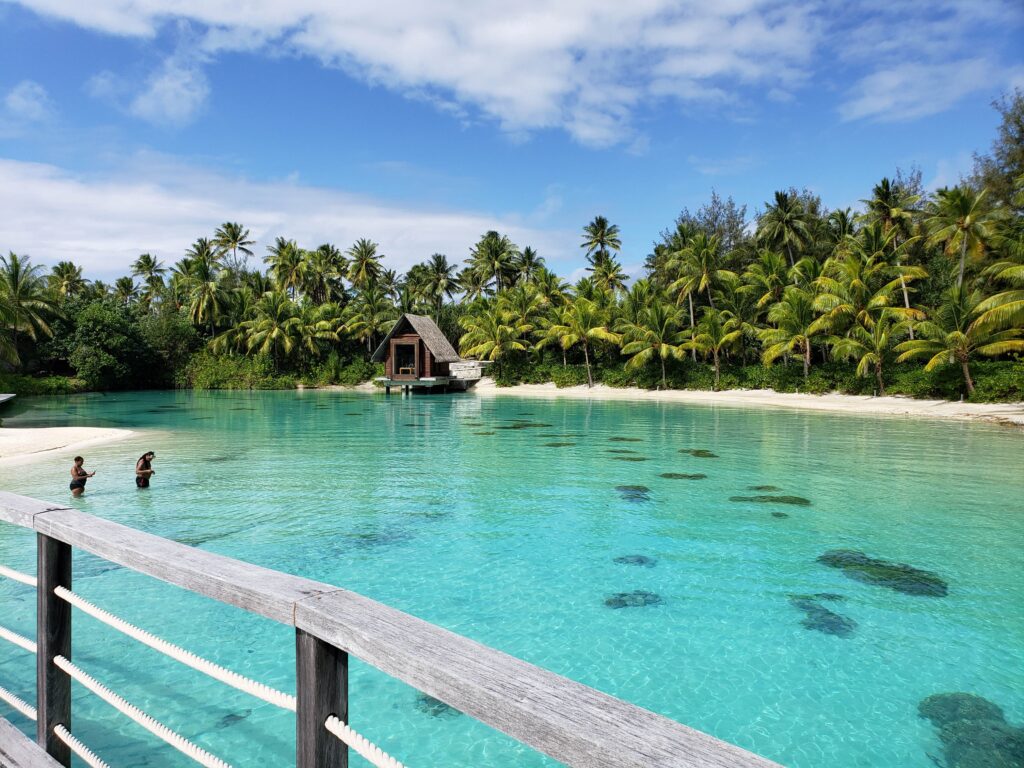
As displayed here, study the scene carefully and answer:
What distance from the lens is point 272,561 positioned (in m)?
8.39

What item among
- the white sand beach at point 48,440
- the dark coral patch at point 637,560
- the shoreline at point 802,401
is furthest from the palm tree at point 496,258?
the dark coral patch at point 637,560

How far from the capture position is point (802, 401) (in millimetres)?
34562

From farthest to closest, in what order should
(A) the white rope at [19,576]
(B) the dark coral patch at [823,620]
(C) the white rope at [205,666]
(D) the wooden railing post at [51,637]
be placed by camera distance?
1. (B) the dark coral patch at [823,620]
2. (A) the white rope at [19,576]
3. (D) the wooden railing post at [51,637]
4. (C) the white rope at [205,666]

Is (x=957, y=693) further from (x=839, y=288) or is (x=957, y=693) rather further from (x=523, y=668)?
(x=839, y=288)

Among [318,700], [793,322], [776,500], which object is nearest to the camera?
[318,700]

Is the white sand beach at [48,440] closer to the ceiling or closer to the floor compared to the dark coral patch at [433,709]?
closer to the ceiling

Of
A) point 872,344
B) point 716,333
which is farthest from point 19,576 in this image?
point 716,333

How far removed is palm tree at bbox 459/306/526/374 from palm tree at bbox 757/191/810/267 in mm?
19084

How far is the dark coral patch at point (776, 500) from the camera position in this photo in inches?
466

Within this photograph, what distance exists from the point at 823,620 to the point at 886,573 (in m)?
2.00

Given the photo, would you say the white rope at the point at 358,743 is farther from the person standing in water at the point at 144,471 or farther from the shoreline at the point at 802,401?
the shoreline at the point at 802,401

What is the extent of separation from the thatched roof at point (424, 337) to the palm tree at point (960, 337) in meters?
28.1

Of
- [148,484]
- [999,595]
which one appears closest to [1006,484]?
[999,595]

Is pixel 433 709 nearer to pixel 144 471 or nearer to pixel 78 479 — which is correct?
pixel 78 479
